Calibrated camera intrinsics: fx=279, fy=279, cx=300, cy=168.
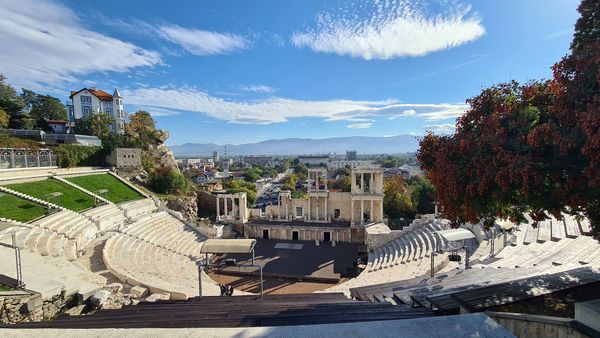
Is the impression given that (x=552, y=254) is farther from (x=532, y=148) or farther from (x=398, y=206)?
(x=398, y=206)

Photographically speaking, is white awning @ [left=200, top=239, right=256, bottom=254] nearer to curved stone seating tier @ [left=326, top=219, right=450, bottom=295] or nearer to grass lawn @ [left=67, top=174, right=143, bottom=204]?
curved stone seating tier @ [left=326, top=219, right=450, bottom=295]

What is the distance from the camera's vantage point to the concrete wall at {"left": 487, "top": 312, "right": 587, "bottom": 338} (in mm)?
4398

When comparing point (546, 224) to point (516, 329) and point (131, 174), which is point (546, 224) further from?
point (131, 174)

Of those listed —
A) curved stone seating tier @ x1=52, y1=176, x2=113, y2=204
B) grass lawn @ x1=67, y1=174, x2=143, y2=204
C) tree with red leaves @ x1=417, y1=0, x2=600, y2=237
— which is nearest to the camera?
tree with red leaves @ x1=417, y1=0, x2=600, y2=237

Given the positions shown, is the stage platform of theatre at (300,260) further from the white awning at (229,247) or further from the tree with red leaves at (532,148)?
the tree with red leaves at (532,148)

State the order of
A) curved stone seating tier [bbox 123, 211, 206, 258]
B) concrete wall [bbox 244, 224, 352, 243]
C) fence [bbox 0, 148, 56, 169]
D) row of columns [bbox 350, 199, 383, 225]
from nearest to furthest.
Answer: curved stone seating tier [bbox 123, 211, 206, 258]
fence [bbox 0, 148, 56, 169]
concrete wall [bbox 244, 224, 352, 243]
row of columns [bbox 350, 199, 383, 225]

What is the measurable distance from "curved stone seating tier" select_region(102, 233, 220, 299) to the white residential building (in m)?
43.1

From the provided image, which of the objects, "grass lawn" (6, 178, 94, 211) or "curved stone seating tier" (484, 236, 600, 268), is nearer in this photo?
"curved stone seating tier" (484, 236, 600, 268)

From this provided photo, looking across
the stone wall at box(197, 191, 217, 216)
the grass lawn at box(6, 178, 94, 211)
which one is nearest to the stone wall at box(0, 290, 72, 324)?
the grass lawn at box(6, 178, 94, 211)

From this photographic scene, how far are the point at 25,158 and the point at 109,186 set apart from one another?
6936 mm

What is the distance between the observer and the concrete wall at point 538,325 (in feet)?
14.4

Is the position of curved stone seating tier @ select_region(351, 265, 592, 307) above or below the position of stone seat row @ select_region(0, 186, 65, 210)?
below

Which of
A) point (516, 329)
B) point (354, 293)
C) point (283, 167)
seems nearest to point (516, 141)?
point (516, 329)

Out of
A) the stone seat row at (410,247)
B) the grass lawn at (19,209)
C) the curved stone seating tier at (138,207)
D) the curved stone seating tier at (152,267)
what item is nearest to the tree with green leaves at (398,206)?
the stone seat row at (410,247)
